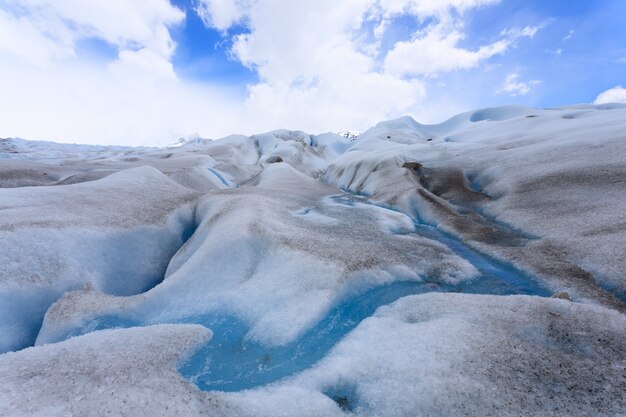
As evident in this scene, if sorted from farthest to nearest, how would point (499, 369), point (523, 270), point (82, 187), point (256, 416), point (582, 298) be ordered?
point (82, 187) → point (523, 270) → point (582, 298) → point (499, 369) → point (256, 416)

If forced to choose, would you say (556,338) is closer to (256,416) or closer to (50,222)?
(256,416)

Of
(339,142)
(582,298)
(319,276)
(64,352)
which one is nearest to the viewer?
(64,352)

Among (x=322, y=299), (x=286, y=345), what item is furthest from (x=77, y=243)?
(x=322, y=299)

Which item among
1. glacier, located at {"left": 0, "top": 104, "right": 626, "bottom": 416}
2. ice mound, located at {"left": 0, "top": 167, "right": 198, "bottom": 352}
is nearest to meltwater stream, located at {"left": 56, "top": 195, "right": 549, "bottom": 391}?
glacier, located at {"left": 0, "top": 104, "right": 626, "bottom": 416}

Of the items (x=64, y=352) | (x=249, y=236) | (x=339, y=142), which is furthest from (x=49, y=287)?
(x=339, y=142)

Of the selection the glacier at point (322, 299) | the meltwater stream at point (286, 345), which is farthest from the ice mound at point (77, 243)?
the meltwater stream at point (286, 345)

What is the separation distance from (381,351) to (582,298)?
5.25 meters

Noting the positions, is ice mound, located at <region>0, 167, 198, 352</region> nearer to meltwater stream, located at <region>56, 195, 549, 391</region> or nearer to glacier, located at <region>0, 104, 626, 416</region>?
glacier, located at <region>0, 104, 626, 416</region>

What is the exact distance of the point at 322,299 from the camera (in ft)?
23.2

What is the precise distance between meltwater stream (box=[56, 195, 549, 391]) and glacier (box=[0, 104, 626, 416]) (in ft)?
0.13

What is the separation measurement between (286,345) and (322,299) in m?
1.33

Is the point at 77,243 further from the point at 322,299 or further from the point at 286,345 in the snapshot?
the point at 322,299

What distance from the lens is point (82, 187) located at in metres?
14.5

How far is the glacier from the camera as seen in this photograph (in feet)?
14.7
